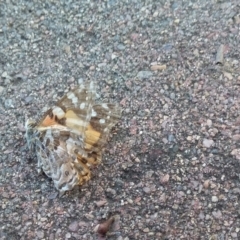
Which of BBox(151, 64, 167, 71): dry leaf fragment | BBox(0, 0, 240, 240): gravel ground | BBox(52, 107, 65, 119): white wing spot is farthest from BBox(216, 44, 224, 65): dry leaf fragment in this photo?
BBox(52, 107, 65, 119): white wing spot

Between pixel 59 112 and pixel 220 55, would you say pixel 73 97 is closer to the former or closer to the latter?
pixel 59 112

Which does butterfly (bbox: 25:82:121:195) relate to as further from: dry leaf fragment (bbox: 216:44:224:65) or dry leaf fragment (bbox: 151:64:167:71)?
dry leaf fragment (bbox: 216:44:224:65)

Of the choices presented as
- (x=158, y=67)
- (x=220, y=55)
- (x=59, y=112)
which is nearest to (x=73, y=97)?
(x=59, y=112)

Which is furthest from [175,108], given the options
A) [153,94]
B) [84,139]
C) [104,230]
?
[104,230]

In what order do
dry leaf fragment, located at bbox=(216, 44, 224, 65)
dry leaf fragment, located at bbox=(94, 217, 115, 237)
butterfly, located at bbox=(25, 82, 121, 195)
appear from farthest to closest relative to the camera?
1. dry leaf fragment, located at bbox=(216, 44, 224, 65)
2. butterfly, located at bbox=(25, 82, 121, 195)
3. dry leaf fragment, located at bbox=(94, 217, 115, 237)

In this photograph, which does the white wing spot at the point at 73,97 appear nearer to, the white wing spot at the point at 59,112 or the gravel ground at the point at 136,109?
the white wing spot at the point at 59,112

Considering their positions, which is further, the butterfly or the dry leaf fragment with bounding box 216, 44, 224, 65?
the dry leaf fragment with bounding box 216, 44, 224, 65
